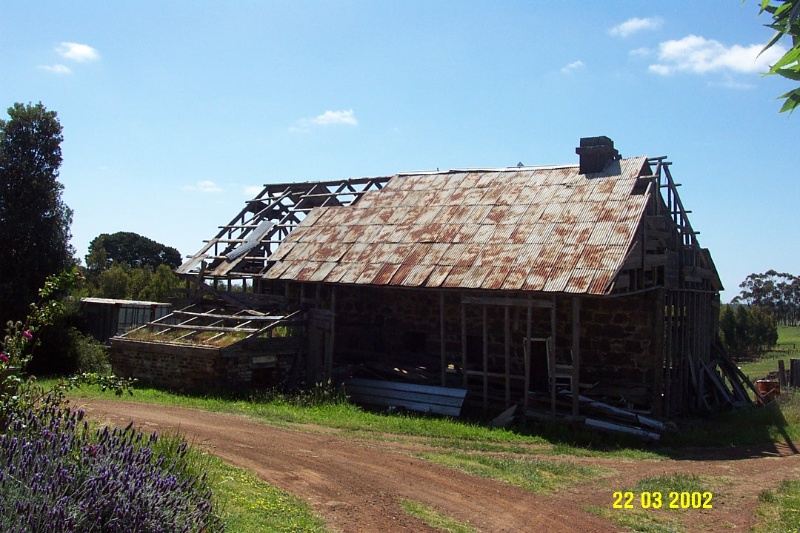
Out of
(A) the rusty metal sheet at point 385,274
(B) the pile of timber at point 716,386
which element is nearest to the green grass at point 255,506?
(A) the rusty metal sheet at point 385,274

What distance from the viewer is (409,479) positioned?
366 inches

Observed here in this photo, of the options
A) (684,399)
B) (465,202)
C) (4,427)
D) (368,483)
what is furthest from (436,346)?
(4,427)

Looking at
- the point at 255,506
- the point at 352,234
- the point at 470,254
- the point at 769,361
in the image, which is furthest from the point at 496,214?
the point at 769,361

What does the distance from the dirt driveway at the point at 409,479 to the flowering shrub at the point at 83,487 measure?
2127 millimetres

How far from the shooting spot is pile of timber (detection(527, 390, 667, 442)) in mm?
13922

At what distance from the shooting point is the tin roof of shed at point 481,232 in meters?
15.2

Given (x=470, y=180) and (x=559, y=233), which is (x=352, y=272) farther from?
(x=559, y=233)

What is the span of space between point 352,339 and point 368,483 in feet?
39.2

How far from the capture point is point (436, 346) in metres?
19.2

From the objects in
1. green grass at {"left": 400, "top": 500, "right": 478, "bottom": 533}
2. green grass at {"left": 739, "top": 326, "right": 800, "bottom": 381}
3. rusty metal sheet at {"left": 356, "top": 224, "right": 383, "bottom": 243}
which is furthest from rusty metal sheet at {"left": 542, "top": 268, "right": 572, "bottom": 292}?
green grass at {"left": 739, "top": 326, "right": 800, "bottom": 381}

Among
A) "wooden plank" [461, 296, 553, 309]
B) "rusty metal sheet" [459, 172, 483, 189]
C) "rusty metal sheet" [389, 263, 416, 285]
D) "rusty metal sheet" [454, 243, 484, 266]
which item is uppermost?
"rusty metal sheet" [459, 172, 483, 189]

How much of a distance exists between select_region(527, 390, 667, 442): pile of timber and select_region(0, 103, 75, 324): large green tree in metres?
14.5

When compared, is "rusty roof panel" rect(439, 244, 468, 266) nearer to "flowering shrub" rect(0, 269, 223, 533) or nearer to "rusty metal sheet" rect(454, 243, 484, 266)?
"rusty metal sheet" rect(454, 243, 484, 266)

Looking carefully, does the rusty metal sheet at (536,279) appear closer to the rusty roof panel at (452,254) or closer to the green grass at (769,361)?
the rusty roof panel at (452,254)
